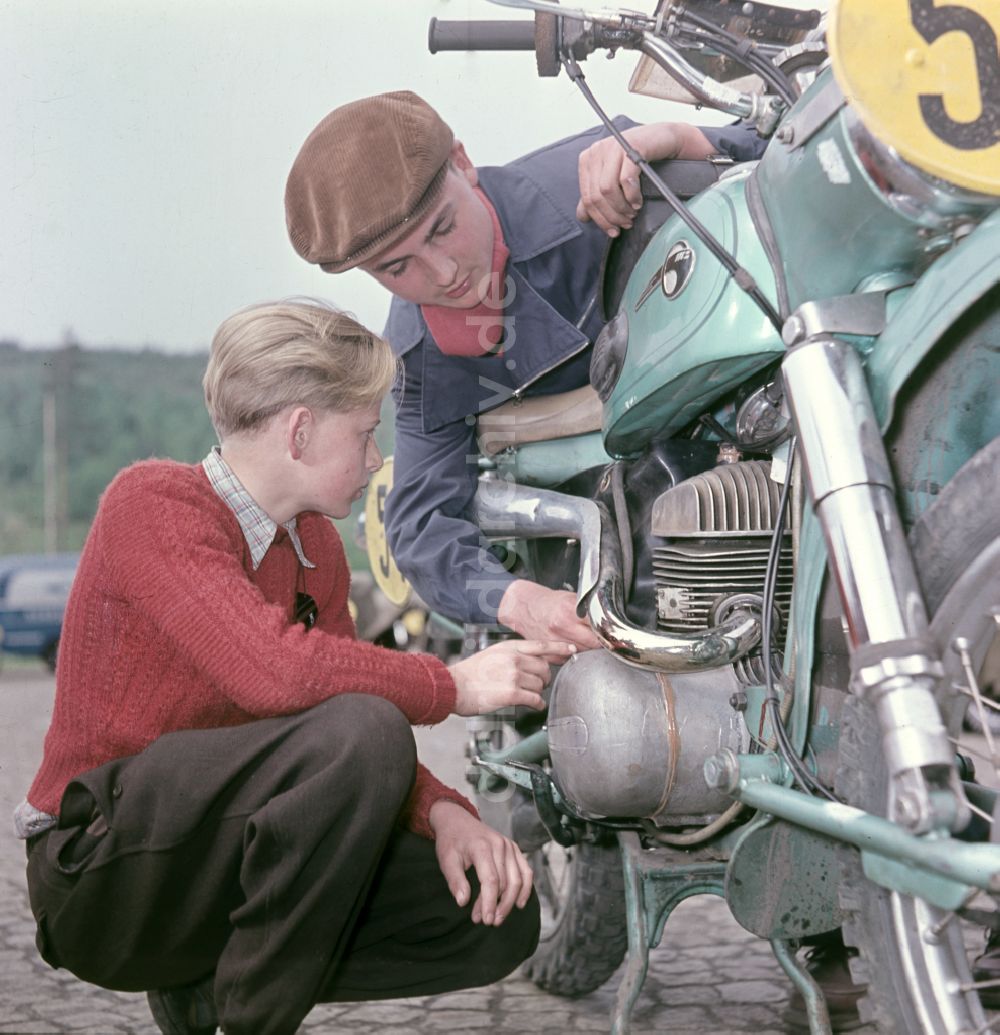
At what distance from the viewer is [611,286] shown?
1.73 metres

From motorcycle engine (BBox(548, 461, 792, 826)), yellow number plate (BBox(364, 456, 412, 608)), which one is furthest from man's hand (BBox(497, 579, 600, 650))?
yellow number plate (BBox(364, 456, 412, 608))

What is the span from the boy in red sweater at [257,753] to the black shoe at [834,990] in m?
0.51

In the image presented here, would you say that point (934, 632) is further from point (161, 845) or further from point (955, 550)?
point (161, 845)

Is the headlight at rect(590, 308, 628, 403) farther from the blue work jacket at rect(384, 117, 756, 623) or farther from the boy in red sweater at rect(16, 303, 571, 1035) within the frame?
the boy in red sweater at rect(16, 303, 571, 1035)

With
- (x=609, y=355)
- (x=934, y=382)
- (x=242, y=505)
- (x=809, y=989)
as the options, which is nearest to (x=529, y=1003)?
(x=809, y=989)

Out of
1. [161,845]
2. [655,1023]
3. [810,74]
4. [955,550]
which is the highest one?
[810,74]

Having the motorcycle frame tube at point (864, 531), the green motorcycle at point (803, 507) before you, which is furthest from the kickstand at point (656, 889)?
the motorcycle frame tube at point (864, 531)

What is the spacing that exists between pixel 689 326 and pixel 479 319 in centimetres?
50

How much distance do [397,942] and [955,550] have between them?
95cm

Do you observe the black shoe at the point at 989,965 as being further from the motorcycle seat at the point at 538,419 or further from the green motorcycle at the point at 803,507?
the motorcycle seat at the point at 538,419

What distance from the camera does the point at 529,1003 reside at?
2111 mm

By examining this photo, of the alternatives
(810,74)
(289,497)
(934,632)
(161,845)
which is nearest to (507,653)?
(289,497)

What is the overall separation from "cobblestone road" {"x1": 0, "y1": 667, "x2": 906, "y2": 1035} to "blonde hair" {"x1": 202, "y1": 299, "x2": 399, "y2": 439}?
0.96 m

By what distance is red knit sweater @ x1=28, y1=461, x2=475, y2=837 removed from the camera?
143 cm
